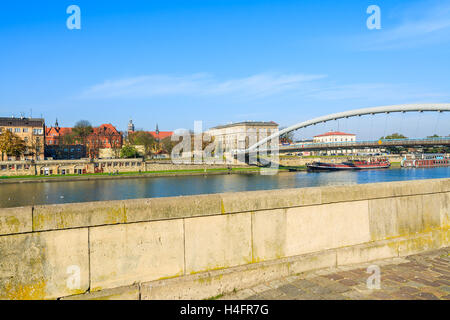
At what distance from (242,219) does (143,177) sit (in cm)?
6412

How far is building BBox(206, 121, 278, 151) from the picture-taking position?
120 metres

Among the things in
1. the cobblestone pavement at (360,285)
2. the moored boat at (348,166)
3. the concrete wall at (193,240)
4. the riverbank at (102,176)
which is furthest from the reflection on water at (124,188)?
the cobblestone pavement at (360,285)

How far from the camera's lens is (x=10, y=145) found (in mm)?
74625

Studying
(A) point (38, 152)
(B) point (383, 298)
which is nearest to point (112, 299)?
(B) point (383, 298)

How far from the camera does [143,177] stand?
217 feet

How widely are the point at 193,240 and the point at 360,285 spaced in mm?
2160

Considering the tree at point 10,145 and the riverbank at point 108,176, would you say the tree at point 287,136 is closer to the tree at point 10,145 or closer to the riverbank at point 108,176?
the riverbank at point 108,176

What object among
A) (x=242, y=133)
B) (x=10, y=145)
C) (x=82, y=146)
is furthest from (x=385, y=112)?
(x=10, y=145)

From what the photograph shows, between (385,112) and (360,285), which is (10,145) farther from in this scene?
(385,112)

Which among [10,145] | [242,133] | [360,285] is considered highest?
[242,133]

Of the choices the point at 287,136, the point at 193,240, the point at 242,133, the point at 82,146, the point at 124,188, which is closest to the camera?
the point at 193,240

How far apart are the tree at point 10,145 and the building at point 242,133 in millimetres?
62167

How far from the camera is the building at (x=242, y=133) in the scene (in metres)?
120
